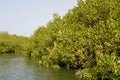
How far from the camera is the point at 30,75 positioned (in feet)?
102

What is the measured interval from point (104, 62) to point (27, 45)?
39571 millimetres

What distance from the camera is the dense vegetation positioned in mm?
22484

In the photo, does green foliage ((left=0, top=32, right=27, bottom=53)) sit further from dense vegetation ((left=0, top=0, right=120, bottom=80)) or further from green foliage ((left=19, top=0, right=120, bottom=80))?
dense vegetation ((left=0, top=0, right=120, bottom=80))

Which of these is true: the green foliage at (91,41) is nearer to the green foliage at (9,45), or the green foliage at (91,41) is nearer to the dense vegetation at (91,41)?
the dense vegetation at (91,41)

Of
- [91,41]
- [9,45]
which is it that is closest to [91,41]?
[91,41]

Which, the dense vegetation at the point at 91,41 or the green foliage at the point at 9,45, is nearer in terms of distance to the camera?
the dense vegetation at the point at 91,41

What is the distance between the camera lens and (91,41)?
28.1 m

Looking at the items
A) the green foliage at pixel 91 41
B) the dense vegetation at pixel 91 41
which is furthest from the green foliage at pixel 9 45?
the dense vegetation at pixel 91 41

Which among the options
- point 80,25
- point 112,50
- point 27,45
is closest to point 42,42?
point 27,45

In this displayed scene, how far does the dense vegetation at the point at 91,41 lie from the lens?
2248 centimetres

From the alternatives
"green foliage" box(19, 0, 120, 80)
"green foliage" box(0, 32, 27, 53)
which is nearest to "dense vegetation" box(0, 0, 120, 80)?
"green foliage" box(19, 0, 120, 80)

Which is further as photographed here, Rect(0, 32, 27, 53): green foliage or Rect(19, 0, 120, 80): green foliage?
Rect(0, 32, 27, 53): green foliage

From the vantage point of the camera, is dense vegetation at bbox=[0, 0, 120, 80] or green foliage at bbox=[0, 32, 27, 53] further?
green foliage at bbox=[0, 32, 27, 53]

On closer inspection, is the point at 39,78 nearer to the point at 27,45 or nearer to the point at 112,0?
the point at 112,0
